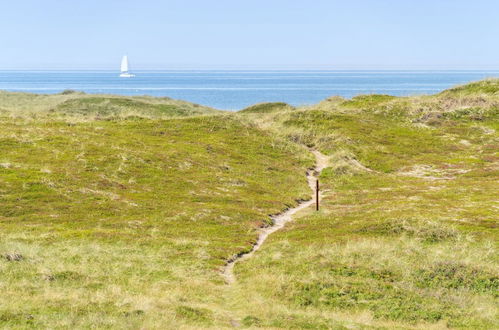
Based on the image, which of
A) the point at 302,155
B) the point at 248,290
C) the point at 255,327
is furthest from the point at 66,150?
the point at 255,327

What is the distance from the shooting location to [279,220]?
53281mm

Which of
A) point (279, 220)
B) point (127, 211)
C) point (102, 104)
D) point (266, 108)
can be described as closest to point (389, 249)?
point (279, 220)

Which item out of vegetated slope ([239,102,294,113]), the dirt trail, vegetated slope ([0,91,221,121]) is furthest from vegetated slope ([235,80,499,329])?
vegetated slope ([0,91,221,121])

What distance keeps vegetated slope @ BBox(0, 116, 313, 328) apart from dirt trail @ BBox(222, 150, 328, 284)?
0.74 metres

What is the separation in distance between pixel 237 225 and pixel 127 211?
10.6 m

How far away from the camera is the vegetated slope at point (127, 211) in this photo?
85.8 feet

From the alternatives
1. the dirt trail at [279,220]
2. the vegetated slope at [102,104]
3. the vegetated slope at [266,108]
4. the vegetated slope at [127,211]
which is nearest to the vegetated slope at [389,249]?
the dirt trail at [279,220]

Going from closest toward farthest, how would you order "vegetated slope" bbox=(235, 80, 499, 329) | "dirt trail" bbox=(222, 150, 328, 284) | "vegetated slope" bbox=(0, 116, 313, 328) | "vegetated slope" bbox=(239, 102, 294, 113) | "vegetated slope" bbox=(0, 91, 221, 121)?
"vegetated slope" bbox=(0, 116, 313, 328) → "vegetated slope" bbox=(235, 80, 499, 329) → "dirt trail" bbox=(222, 150, 328, 284) → "vegetated slope" bbox=(0, 91, 221, 121) → "vegetated slope" bbox=(239, 102, 294, 113)

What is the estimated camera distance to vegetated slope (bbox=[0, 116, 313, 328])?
1030 inches

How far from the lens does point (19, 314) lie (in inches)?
895

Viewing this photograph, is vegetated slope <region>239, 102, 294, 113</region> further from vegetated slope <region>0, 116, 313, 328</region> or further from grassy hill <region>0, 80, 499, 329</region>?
vegetated slope <region>0, 116, 313, 328</region>

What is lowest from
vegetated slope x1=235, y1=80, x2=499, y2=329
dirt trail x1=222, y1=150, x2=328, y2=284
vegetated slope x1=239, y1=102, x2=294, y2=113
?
dirt trail x1=222, y1=150, x2=328, y2=284

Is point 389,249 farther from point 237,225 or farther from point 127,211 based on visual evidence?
point 127,211

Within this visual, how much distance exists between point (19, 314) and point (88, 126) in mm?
68784
